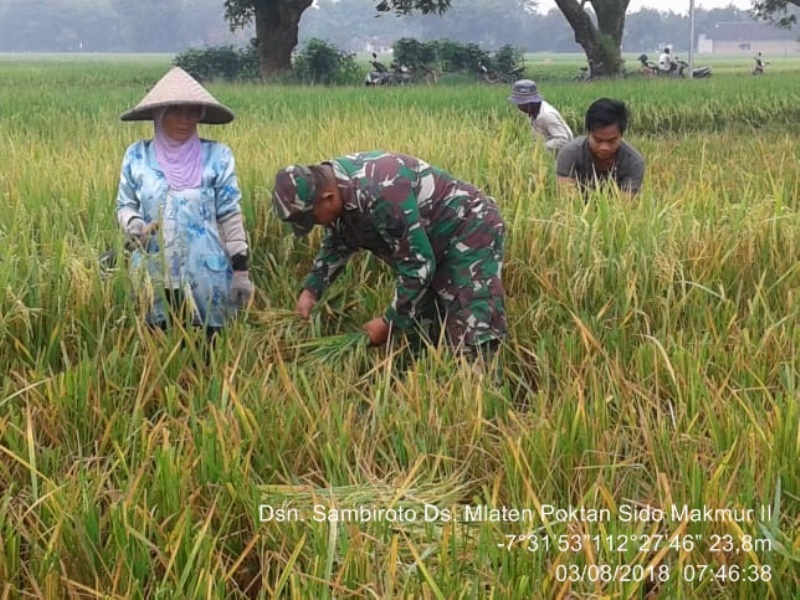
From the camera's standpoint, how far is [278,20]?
20203mm

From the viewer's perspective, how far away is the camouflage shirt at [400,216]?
2654mm

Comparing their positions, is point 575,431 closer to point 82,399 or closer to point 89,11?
point 82,399

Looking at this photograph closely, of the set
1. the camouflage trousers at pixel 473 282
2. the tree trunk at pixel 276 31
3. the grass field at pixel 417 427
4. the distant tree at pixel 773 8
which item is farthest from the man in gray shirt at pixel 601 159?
the distant tree at pixel 773 8

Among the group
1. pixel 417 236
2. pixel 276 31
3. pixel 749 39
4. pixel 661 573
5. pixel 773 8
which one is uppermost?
pixel 749 39

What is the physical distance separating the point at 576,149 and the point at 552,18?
3434 inches

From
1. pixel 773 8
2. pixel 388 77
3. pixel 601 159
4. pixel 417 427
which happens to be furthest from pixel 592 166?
pixel 773 8

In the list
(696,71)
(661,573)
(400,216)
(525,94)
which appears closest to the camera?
(661,573)

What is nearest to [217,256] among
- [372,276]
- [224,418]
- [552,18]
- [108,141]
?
[372,276]

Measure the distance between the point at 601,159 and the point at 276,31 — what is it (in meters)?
17.2

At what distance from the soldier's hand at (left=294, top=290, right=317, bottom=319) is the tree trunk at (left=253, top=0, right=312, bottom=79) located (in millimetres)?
17723

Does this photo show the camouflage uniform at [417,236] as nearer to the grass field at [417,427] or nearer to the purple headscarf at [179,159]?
the grass field at [417,427]

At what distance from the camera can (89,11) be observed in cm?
9131

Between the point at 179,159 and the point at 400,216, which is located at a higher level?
the point at 179,159

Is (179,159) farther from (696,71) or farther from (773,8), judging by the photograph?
(773,8)
